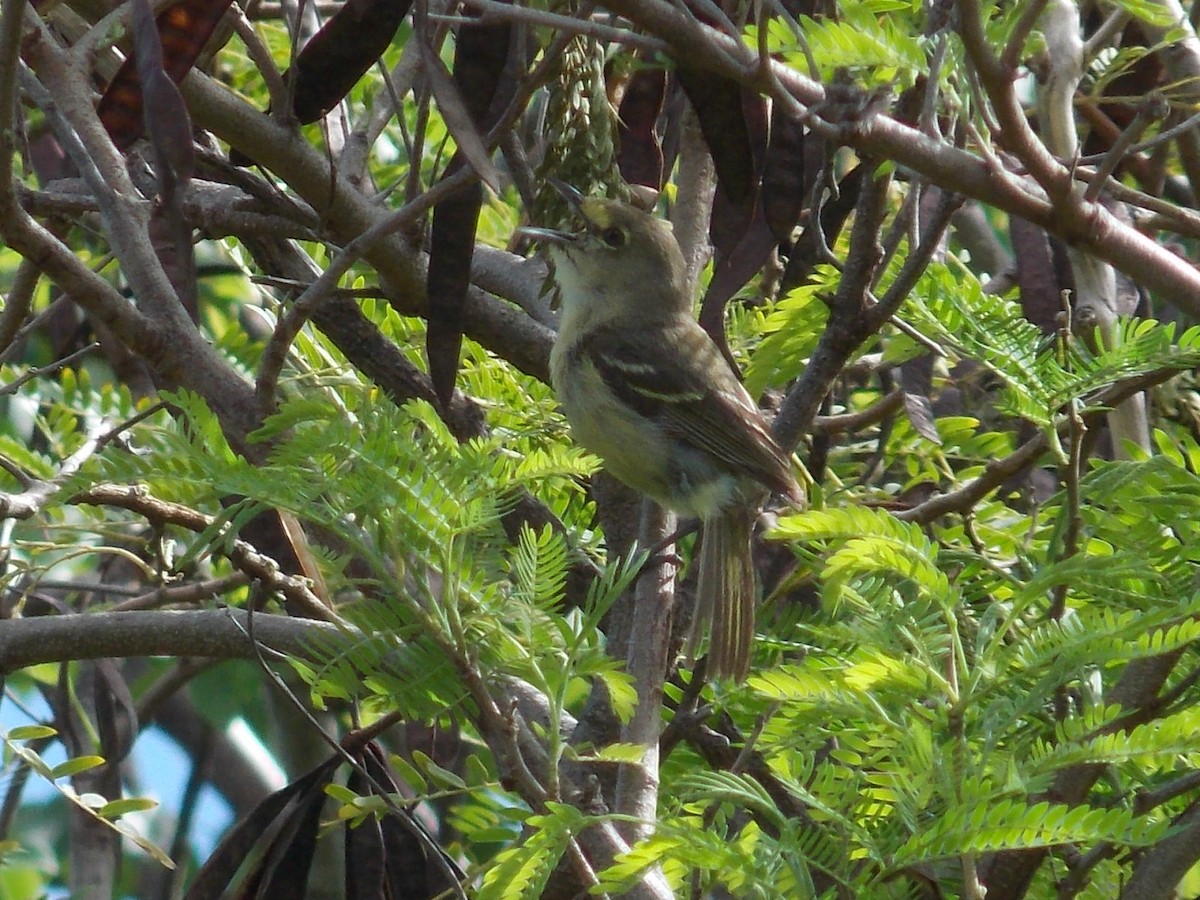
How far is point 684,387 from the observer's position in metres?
4.30

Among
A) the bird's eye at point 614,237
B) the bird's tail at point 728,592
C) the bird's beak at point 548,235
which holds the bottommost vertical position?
the bird's tail at point 728,592

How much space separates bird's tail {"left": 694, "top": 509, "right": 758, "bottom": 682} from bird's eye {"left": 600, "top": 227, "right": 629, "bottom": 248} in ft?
3.25

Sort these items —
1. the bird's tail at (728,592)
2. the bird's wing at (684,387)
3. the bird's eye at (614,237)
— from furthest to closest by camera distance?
the bird's eye at (614,237)
the bird's wing at (684,387)
the bird's tail at (728,592)

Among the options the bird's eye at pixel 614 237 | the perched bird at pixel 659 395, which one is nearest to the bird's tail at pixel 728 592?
the perched bird at pixel 659 395

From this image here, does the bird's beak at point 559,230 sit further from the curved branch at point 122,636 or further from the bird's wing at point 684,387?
the curved branch at point 122,636

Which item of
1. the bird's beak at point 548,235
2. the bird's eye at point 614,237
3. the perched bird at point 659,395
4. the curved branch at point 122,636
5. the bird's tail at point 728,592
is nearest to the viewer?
the bird's tail at point 728,592

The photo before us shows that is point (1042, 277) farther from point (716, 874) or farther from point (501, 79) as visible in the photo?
point (716, 874)

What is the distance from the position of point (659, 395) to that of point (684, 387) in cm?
8

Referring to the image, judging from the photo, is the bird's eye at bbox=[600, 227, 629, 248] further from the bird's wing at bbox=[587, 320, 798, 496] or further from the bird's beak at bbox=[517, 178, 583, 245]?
the bird's wing at bbox=[587, 320, 798, 496]

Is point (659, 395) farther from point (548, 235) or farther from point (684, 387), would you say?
point (548, 235)

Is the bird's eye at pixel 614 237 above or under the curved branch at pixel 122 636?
above

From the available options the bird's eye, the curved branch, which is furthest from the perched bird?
the curved branch

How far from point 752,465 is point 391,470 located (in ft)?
6.17

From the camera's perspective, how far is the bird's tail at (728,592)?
2.98 meters
